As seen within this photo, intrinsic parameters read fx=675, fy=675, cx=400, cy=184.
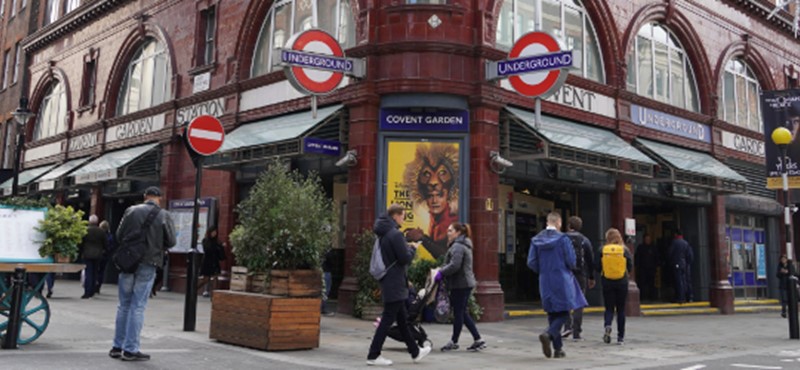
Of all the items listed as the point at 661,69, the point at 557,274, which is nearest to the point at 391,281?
the point at 557,274

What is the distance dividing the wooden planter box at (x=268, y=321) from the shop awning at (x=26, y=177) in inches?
742

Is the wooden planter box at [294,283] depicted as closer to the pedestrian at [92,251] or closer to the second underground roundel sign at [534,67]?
the second underground roundel sign at [534,67]

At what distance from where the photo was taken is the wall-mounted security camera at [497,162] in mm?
13102

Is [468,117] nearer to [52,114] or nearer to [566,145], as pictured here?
[566,145]

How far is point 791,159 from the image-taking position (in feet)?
55.7

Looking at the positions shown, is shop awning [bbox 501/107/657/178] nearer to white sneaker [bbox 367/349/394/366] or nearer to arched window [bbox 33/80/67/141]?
white sneaker [bbox 367/349/394/366]

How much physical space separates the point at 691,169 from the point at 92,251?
46.1ft

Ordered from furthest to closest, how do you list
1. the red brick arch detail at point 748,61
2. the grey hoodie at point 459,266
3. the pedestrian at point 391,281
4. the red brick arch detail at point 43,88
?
1. the red brick arch detail at point 43,88
2. the red brick arch detail at point 748,61
3. the grey hoodie at point 459,266
4. the pedestrian at point 391,281

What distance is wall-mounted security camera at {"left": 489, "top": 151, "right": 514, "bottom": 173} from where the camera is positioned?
13102mm

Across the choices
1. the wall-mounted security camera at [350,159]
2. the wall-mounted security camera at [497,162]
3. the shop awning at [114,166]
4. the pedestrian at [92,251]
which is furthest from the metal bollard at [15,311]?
the shop awning at [114,166]

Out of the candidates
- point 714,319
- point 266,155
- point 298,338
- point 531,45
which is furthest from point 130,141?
point 714,319

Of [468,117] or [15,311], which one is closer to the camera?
[15,311]

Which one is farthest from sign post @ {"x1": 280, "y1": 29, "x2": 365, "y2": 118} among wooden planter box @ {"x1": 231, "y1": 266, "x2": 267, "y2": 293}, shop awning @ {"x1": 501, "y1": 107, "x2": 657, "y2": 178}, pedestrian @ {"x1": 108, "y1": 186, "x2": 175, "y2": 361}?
pedestrian @ {"x1": 108, "y1": 186, "x2": 175, "y2": 361}

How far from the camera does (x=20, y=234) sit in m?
7.88
